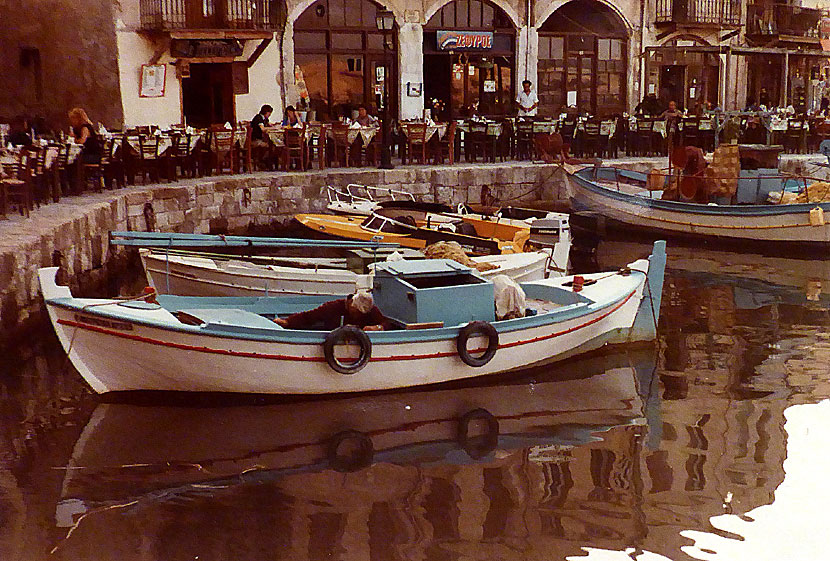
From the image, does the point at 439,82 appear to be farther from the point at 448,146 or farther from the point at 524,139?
the point at 448,146

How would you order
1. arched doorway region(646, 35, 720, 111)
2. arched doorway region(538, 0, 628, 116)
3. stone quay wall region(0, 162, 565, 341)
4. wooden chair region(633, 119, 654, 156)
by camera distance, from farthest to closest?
1. arched doorway region(646, 35, 720, 111)
2. arched doorway region(538, 0, 628, 116)
3. wooden chair region(633, 119, 654, 156)
4. stone quay wall region(0, 162, 565, 341)

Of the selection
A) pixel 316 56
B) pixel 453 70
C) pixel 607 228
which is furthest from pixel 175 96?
pixel 607 228

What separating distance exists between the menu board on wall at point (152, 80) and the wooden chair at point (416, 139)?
4.86 metres

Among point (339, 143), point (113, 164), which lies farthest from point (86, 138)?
point (339, 143)

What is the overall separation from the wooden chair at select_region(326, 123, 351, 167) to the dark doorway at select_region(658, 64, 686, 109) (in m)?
10.5

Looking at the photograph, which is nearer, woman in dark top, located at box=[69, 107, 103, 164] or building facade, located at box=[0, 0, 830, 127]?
woman in dark top, located at box=[69, 107, 103, 164]

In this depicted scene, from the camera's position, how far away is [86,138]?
14.4 meters

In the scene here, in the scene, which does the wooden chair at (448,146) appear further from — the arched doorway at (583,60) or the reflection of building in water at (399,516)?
the reflection of building in water at (399,516)

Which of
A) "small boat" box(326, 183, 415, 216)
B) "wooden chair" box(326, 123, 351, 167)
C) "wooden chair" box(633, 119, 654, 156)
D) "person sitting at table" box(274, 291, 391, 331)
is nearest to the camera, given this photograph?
"person sitting at table" box(274, 291, 391, 331)

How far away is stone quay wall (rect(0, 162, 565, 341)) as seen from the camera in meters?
9.92

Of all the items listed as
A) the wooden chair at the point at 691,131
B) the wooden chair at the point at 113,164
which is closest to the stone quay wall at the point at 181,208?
the wooden chair at the point at 113,164

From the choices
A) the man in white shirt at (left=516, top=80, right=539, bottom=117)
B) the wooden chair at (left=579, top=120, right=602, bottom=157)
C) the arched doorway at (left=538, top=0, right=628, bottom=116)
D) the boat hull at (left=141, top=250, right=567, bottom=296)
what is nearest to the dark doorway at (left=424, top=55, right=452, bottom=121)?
the man in white shirt at (left=516, top=80, right=539, bottom=117)

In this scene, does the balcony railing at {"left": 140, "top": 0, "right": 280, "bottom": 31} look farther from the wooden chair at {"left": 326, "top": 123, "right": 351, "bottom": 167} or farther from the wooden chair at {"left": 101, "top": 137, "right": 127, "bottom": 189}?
the wooden chair at {"left": 101, "top": 137, "right": 127, "bottom": 189}

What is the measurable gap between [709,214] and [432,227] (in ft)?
16.2
